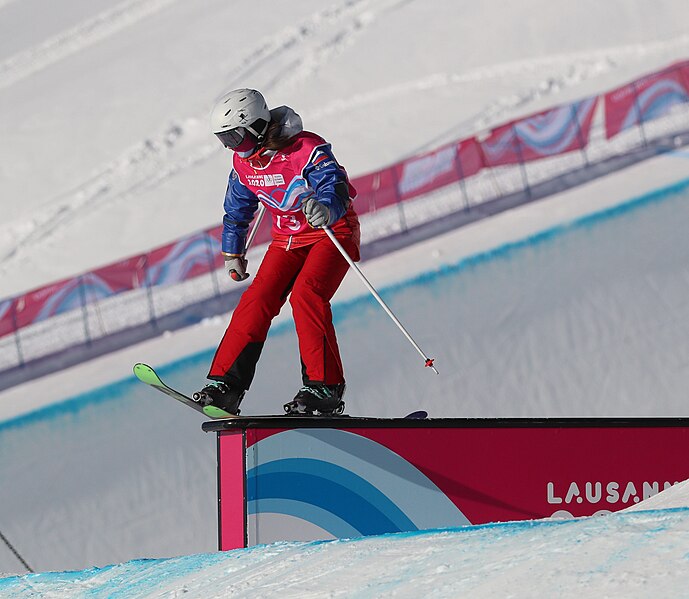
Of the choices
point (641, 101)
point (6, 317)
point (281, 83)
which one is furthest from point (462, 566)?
point (281, 83)

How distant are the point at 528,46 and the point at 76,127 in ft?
22.6

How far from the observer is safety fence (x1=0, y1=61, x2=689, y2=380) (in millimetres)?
10609

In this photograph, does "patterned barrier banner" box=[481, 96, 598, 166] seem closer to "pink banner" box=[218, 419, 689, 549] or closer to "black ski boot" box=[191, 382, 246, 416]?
"pink banner" box=[218, 419, 689, 549]

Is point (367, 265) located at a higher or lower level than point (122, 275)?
lower

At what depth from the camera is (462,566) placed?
2.82 metres

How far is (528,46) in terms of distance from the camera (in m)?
16.3

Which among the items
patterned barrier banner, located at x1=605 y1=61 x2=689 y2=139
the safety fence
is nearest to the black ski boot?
the safety fence

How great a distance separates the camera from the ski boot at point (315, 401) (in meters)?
4.45

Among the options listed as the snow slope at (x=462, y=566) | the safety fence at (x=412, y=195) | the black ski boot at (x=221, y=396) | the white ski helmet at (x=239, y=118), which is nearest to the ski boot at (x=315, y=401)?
the black ski boot at (x=221, y=396)

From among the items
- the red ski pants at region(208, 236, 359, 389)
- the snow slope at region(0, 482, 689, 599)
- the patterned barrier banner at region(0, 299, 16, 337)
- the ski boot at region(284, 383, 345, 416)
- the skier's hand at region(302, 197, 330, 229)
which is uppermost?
the patterned barrier banner at region(0, 299, 16, 337)

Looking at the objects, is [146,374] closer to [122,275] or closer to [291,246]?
[291,246]

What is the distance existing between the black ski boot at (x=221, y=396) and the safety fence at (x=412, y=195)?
20.8 feet

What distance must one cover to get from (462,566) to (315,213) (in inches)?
74.5

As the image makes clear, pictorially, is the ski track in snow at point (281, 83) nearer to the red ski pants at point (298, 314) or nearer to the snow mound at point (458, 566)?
the red ski pants at point (298, 314)
